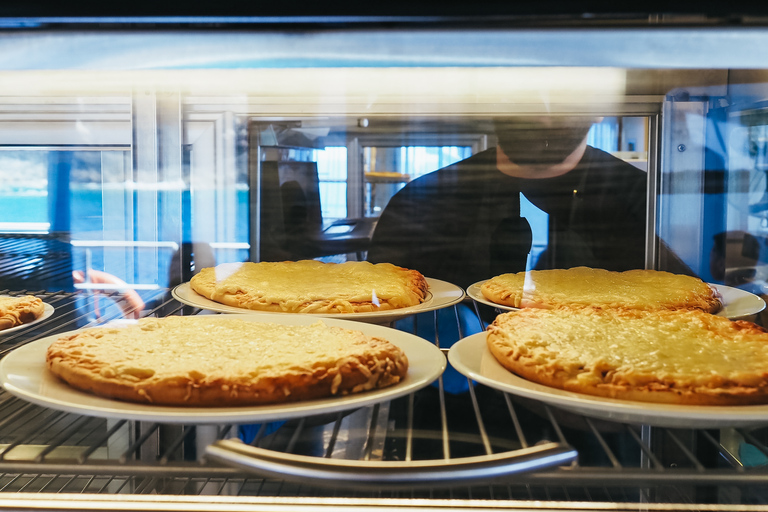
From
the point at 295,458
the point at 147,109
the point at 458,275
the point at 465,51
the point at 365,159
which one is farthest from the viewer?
the point at 458,275

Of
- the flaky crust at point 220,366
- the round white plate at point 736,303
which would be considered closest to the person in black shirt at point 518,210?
the round white plate at point 736,303

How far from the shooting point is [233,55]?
0.70 m

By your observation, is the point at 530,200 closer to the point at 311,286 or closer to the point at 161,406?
the point at 311,286

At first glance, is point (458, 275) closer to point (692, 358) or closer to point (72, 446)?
point (692, 358)

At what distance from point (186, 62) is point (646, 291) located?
88 centimetres

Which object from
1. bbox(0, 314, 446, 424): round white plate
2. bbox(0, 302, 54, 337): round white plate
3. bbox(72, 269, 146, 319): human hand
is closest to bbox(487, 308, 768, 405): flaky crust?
bbox(0, 314, 446, 424): round white plate

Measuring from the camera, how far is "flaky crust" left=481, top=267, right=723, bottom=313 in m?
1.07

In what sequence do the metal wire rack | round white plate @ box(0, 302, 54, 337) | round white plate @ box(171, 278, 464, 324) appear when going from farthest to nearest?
round white plate @ box(171, 278, 464, 324) → round white plate @ box(0, 302, 54, 337) → the metal wire rack

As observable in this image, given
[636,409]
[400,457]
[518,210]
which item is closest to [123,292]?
[400,457]

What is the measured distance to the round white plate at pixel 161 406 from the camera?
Result: 63cm

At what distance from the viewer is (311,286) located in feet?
3.73

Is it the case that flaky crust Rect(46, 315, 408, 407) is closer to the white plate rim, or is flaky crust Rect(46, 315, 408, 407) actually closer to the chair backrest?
the white plate rim

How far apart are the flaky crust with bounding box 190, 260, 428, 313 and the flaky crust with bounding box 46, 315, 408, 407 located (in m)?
0.18
